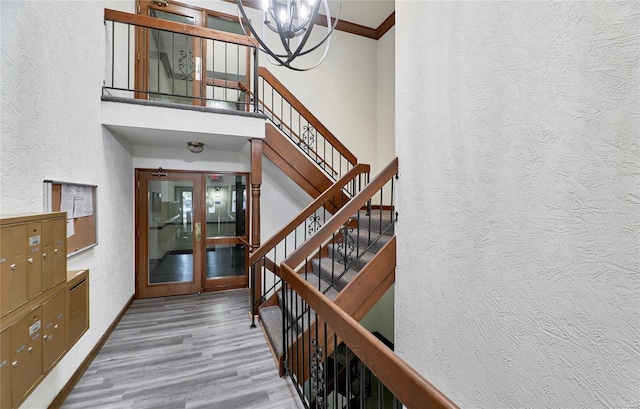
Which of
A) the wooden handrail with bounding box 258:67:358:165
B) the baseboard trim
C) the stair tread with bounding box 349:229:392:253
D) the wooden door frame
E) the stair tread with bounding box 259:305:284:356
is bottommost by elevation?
the baseboard trim

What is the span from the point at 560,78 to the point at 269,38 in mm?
4365

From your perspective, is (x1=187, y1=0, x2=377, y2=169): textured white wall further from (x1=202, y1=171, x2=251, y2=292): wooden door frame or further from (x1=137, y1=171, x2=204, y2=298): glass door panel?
(x1=137, y1=171, x2=204, y2=298): glass door panel

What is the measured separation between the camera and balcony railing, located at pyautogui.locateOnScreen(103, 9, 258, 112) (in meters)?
2.84

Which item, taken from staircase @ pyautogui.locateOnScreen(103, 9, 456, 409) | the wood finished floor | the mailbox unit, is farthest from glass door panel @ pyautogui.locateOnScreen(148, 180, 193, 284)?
the mailbox unit

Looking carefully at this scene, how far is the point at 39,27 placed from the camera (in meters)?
1.63

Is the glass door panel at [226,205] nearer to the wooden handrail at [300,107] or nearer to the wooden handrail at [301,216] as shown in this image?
the wooden handrail at [300,107]

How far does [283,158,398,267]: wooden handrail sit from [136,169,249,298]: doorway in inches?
82.4

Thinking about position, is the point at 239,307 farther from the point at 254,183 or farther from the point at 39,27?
the point at 39,27

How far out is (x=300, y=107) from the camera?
13.7 feet

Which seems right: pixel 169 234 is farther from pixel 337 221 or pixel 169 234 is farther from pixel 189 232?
pixel 337 221

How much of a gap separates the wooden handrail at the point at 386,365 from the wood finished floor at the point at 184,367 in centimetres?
108

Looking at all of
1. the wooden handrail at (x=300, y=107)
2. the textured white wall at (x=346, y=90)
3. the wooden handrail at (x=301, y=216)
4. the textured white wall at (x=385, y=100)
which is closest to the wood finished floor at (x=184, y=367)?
the wooden handrail at (x=301, y=216)

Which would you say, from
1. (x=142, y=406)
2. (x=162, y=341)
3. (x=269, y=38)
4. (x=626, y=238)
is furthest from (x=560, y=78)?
(x=269, y=38)

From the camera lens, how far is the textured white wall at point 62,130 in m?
1.39
